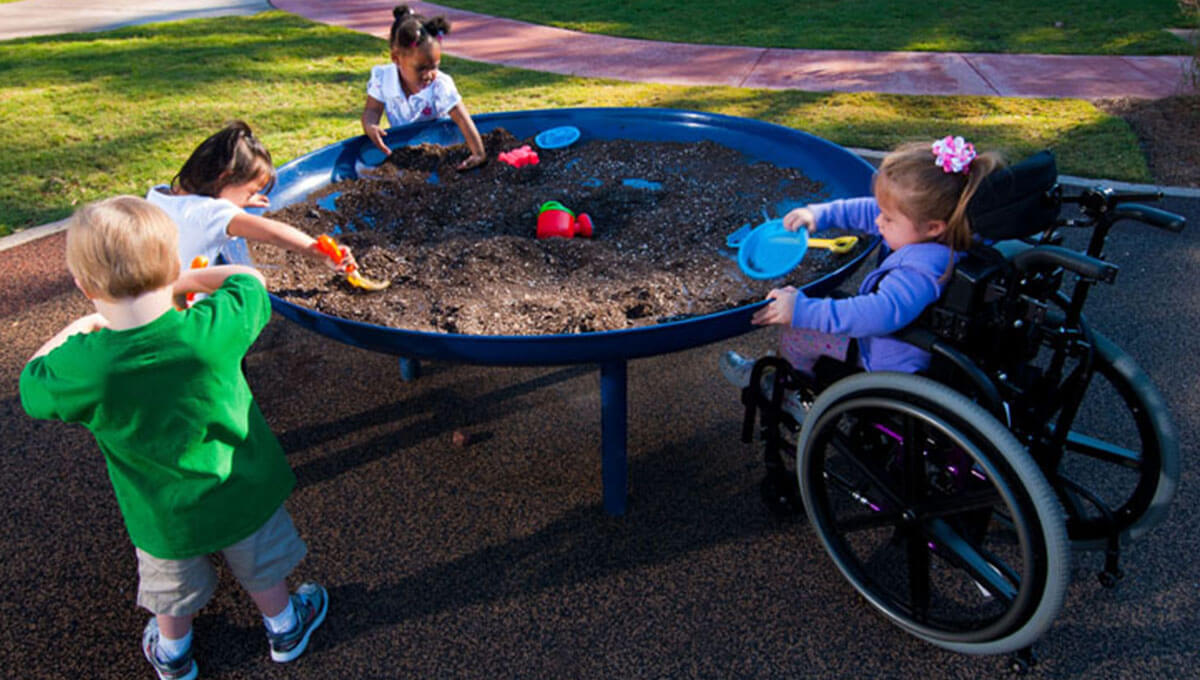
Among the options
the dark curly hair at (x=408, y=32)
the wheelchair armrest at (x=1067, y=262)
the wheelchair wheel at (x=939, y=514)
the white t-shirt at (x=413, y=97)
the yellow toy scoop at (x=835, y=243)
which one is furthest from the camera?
the white t-shirt at (x=413, y=97)

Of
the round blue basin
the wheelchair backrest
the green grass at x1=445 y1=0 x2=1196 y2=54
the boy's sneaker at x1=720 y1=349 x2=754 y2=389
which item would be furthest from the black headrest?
the green grass at x1=445 y1=0 x2=1196 y2=54

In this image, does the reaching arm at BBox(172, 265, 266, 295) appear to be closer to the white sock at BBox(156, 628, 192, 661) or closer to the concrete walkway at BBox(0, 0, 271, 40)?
the white sock at BBox(156, 628, 192, 661)

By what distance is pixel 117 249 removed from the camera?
4.80ft

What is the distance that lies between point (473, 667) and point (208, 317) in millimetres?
1010

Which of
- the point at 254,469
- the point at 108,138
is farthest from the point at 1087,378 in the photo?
the point at 108,138

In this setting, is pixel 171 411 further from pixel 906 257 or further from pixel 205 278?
pixel 906 257

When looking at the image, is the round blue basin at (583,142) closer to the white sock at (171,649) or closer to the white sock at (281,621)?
the white sock at (281,621)

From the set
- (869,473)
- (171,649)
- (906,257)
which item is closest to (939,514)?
(869,473)

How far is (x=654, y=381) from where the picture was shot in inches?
119

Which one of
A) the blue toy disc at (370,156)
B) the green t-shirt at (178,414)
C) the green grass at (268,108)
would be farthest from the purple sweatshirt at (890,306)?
the green grass at (268,108)

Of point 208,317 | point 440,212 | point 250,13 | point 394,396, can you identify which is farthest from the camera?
point 250,13

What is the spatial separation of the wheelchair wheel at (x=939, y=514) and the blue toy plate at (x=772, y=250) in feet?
2.23

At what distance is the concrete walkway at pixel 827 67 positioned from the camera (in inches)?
248

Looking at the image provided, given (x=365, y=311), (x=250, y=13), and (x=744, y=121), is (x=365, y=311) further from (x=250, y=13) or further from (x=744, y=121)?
(x=250, y=13)
